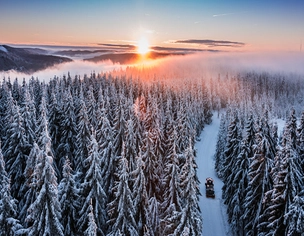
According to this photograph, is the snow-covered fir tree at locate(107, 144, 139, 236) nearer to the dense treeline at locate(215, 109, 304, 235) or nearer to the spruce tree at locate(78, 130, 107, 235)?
the spruce tree at locate(78, 130, 107, 235)

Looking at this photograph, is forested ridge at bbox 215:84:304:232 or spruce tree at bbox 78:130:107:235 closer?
forested ridge at bbox 215:84:304:232

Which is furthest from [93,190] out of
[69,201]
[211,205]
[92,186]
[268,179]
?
[211,205]

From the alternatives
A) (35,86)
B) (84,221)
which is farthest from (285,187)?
(35,86)

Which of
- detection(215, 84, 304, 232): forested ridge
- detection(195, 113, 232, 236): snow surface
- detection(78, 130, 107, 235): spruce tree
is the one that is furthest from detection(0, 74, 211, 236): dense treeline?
detection(195, 113, 232, 236): snow surface

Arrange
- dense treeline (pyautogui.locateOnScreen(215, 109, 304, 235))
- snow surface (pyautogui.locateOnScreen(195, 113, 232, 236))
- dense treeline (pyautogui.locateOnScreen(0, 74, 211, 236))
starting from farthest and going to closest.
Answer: snow surface (pyautogui.locateOnScreen(195, 113, 232, 236)) < dense treeline (pyautogui.locateOnScreen(215, 109, 304, 235)) < dense treeline (pyautogui.locateOnScreen(0, 74, 211, 236))

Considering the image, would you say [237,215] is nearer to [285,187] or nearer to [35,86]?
[285,187]

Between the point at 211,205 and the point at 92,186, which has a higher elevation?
the point at 92,186

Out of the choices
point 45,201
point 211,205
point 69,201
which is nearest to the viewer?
point 45,201

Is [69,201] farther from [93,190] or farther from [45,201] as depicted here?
[45,201]

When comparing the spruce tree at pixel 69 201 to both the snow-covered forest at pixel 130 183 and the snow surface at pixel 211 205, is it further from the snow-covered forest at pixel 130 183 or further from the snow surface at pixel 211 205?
the snow surface at pixel 211 205
